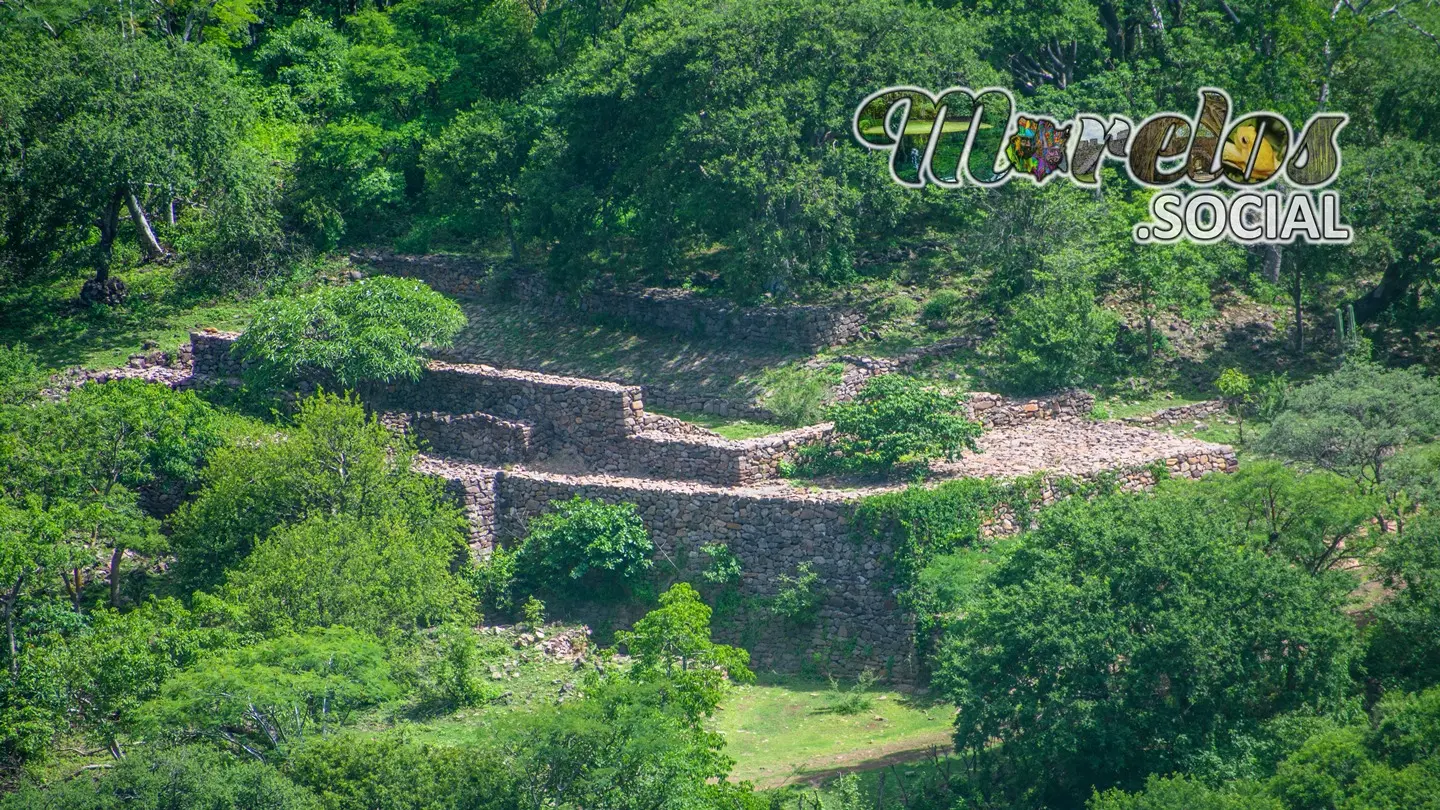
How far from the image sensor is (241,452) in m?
33.4

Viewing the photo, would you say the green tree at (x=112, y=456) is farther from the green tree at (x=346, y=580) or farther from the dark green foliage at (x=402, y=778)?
the dark green foliage at (x=402, y=778)

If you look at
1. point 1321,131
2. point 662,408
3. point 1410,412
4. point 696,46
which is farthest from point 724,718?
point 1321,131

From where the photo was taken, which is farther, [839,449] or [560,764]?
[839,449]

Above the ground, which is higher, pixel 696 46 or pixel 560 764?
pixel 696 46

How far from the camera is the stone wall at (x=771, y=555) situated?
3155 cm

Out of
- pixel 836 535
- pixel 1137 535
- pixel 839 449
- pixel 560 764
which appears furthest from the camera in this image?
pixel 839 449

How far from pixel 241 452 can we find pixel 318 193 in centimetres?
1286

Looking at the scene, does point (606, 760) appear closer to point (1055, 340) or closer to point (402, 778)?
point (402, 778)

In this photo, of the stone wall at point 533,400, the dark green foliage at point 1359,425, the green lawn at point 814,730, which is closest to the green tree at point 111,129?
the stone wall at point 533,400

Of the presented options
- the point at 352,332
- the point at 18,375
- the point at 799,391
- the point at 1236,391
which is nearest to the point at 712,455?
the point at 799,391

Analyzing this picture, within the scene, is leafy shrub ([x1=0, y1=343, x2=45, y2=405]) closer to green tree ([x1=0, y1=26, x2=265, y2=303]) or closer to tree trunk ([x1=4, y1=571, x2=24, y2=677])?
green tree ([x1=0, y1=26, x2=265, y2=303])

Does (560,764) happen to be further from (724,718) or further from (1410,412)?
(1410,412)

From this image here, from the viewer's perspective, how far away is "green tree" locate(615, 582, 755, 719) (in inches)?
1074

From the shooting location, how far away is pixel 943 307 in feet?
129
